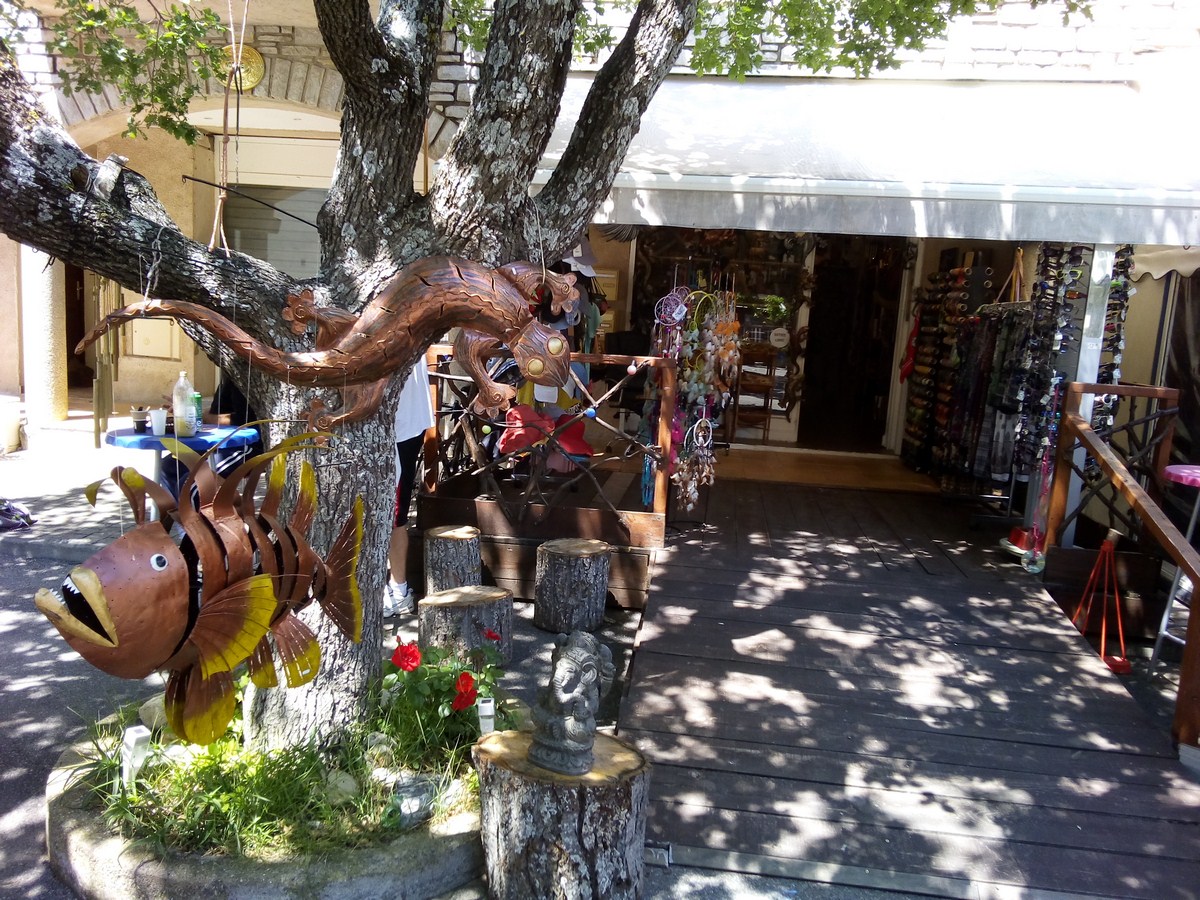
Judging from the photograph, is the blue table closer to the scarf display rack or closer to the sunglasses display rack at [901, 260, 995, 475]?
the scarf display rack

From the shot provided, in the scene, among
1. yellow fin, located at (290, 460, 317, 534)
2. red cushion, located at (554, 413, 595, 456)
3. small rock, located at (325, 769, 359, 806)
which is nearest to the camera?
yellow fin, located at (290, 460, 317, 534)

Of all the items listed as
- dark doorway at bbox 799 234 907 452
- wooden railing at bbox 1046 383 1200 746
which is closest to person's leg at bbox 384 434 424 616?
wooden railing at bbox 1046 383 1200 746

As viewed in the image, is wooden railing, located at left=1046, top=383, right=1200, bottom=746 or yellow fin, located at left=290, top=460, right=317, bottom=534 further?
wooden railing, located at left=1046, top=383, right=1200, bottom=746

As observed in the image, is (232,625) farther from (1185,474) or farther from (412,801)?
(1185,474)

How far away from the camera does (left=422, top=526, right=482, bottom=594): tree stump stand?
5344 millimetres

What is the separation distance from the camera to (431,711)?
3557mm

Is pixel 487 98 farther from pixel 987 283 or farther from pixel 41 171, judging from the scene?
pixel 987 283

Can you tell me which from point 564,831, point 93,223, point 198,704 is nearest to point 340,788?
point 564,831

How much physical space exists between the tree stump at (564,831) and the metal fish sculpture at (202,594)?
90 centimetres

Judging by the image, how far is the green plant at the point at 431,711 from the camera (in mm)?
3467

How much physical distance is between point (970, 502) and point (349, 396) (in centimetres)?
657

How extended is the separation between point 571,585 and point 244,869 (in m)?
2.65

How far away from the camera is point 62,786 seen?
127 inches

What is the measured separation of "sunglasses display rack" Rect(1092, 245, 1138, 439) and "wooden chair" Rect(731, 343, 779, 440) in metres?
3.81
